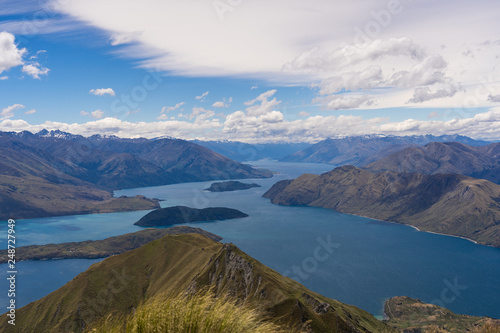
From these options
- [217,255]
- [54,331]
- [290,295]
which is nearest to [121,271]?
[54,331]

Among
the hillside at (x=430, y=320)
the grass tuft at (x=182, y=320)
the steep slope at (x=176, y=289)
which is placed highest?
the grass tuft at (x=182, y=320)

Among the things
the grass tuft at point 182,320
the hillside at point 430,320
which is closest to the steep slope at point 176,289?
the hillside at point 430,320

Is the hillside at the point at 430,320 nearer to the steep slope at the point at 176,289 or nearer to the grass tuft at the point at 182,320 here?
the steep slope at the point at 176,289

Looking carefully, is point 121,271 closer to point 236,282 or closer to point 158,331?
point 236,282

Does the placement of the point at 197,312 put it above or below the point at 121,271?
above

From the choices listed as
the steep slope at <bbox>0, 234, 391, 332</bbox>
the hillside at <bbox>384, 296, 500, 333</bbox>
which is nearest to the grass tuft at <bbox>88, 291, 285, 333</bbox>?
the steep slope at <bbox>0, 234, 391, 332</bbox>

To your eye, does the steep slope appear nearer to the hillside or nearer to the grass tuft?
the hillside

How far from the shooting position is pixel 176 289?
13300 centimetres

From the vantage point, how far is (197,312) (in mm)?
14602

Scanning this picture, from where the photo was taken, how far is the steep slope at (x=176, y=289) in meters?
118

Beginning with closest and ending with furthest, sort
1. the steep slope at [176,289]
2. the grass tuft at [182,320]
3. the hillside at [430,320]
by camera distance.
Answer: the grass tuft at [182,320]
the steep slope at [176,289]
the hillside at [430,320]

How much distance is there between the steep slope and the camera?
386 feet

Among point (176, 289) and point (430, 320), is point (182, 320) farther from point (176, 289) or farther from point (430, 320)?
point (430, 320)

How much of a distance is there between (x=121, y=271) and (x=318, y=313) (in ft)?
383
